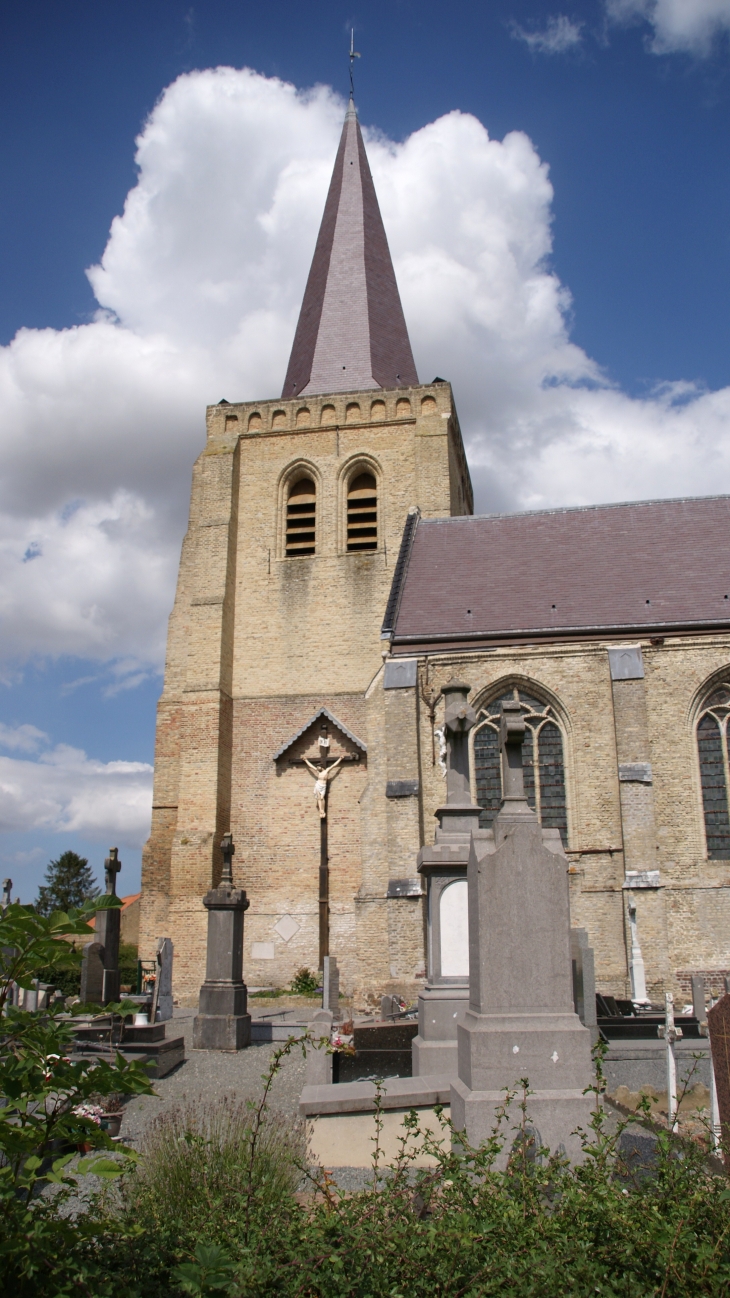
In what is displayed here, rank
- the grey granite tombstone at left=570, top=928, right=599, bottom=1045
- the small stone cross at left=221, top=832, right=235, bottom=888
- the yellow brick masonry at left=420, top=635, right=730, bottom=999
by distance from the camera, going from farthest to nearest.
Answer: the yellow brick masonry at left=420, top=635, right=730, bottom=999, the small stone cross at left=221, top=832, right=235, bottom=888, the grey granite tombstone at left=570, top=928, right=599, bottom=1045

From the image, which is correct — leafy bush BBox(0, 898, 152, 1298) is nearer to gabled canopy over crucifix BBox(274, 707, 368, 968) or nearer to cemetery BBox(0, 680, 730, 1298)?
cemetery BBox(0, 680, 730, 1298)

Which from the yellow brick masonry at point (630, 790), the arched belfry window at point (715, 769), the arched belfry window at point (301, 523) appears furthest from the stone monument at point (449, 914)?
the arched belfry window at point (301, 523)

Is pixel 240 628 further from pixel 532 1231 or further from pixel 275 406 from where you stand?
pixel 532 1231

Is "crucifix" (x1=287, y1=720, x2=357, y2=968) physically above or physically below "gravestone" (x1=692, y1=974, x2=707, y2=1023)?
above

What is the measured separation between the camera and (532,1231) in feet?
9.79

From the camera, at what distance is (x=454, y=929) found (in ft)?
26.7

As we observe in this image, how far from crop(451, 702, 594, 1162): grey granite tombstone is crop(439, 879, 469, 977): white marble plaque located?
9.37 feet

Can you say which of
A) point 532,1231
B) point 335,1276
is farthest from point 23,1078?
point 532,1231

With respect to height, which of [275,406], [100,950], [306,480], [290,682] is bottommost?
[100,950]

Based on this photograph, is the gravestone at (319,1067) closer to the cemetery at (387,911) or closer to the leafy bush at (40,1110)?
the cemetery at (387,911)

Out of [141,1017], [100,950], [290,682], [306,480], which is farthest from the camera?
[306,480]

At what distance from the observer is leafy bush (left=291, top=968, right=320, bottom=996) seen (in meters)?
17.8

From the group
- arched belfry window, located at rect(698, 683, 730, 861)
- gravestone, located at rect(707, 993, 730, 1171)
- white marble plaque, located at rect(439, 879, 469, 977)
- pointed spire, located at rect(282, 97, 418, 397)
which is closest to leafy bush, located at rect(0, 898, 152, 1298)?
gravestone, located at rect(707, 993, 730, 1171)

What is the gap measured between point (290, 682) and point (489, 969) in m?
16.2
